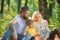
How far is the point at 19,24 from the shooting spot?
303 centimetres

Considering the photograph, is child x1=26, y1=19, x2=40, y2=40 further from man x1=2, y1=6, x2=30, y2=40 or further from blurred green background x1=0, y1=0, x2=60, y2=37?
blurred green background x1=0, y1=0, x2=60, y2=37

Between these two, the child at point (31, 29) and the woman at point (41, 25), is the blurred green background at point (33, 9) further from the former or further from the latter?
Result: the child at point (31, 29)

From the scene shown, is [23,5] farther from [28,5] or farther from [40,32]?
[40,32]

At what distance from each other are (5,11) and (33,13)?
1.32 ft

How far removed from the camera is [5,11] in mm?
2984

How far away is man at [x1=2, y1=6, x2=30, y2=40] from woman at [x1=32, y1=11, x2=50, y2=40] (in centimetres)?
14

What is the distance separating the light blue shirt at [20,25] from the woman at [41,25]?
17 centimetres

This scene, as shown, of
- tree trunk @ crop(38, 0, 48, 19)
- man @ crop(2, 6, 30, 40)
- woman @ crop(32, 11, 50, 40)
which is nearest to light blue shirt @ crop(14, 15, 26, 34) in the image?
man @ crop(2, 6, 30, 40)

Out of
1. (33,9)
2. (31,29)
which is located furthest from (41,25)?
(33,9)

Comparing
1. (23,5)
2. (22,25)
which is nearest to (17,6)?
(23,5)

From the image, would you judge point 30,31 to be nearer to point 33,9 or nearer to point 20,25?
point 20,25

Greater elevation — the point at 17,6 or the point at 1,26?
the point at 17,6

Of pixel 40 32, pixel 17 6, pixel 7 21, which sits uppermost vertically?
pixel 17 6

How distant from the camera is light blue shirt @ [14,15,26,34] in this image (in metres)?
3.01
